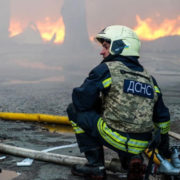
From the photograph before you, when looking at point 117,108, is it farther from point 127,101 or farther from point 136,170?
point 136,170

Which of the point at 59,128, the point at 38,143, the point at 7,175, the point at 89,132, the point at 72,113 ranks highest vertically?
the point at 72,113

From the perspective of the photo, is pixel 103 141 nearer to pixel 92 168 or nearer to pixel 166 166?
pixel 92 168

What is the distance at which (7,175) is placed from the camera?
348 centimetres

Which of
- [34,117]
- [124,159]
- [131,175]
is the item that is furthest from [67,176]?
[34,117]

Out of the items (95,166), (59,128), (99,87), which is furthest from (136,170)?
(59,128)

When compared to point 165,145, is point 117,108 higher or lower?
higher

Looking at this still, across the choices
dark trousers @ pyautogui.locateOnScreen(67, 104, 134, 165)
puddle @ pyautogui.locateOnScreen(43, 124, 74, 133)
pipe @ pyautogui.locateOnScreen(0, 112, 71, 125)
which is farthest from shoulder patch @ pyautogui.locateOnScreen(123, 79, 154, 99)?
pipe @ pyautogui.locateOnScreen(0, 112, 71, 125)

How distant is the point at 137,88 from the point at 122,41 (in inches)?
18.9

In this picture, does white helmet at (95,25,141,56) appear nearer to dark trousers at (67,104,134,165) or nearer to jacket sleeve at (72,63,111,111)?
jacket sleeve at (72,63,111,111)

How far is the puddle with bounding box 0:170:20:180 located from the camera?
11.2ft

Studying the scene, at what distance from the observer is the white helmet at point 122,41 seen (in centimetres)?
318

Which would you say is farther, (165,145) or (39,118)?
(39,118)

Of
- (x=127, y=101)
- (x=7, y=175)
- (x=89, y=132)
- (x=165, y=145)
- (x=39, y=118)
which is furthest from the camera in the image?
(x=39, y=118)

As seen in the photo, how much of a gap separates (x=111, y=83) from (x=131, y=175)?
76 cm
